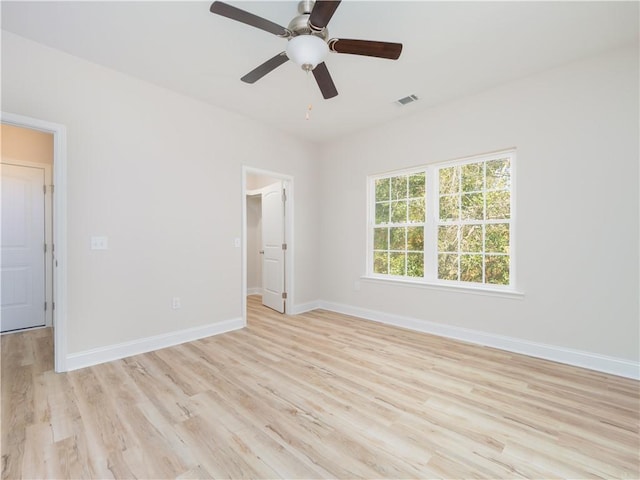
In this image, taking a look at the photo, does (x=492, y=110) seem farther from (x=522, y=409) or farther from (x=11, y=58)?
(x=11, y=58)

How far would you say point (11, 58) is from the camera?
238 centimetres

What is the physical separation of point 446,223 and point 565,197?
46.0 inches

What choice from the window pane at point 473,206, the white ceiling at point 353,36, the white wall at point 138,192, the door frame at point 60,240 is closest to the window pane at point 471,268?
the window pane at point 473,206

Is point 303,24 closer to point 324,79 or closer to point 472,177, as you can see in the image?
point 324,79

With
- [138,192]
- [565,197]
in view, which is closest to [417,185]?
[565,197]

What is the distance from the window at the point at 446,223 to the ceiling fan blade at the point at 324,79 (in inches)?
75.4

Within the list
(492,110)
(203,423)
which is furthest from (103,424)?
(492,110)

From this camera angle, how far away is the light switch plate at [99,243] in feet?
9.16

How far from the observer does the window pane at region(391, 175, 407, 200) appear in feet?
13.5

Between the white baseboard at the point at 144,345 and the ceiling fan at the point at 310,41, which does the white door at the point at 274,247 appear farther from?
the ceiling fan at the point at 310,41

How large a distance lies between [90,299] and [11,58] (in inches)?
82.5

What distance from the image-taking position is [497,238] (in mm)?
3291

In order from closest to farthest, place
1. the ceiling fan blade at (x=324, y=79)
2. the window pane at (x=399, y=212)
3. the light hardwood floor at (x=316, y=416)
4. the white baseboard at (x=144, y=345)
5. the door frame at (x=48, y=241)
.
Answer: the light hardwood floor at (x=316, y=416) < the ceiling fan blade at (x=324, y=79) < the white baseboard at (x=144, y=345) < the door frame at (x=48, y=241) < the window pane at (x=399, y=212)

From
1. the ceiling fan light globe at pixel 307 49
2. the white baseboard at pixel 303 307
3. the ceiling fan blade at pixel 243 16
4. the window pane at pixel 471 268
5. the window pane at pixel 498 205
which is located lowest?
the white baseboard at pixel 303 307
